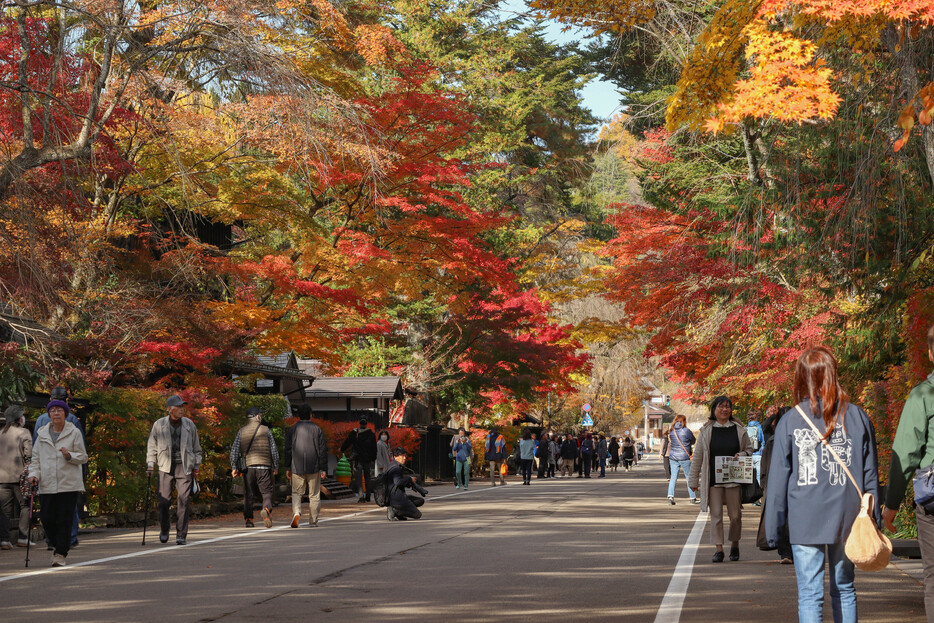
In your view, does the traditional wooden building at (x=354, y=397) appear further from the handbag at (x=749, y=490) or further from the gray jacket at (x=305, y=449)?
the handbag at (x=749, y=490)

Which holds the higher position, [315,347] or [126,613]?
[315,347]

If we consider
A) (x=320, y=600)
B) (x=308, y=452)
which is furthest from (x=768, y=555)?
(x=308, y=452)

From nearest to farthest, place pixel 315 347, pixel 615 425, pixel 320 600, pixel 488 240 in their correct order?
1. pixel 320 600
2. pixel 315 347
3. pixel 488 240
4. pixel 615 425

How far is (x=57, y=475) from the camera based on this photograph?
1189 cm

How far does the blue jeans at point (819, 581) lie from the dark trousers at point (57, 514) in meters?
8.67

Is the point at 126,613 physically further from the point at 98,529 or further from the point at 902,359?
the point at 902,359

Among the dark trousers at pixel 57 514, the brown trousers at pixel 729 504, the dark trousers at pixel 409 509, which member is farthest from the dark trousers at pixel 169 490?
the brown trousers at pixel 729 504

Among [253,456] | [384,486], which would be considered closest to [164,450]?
[253,456]

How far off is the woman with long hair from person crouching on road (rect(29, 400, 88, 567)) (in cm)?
850

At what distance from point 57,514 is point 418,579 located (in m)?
4.47

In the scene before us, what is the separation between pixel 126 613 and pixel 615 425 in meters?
74.4

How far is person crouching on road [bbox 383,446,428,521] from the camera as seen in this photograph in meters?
18.1

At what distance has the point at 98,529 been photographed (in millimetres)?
17016

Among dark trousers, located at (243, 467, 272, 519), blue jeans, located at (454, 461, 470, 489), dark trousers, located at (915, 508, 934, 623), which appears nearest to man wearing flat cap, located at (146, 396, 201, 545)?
dark trousers, located at (243, 467, 272, 519)
